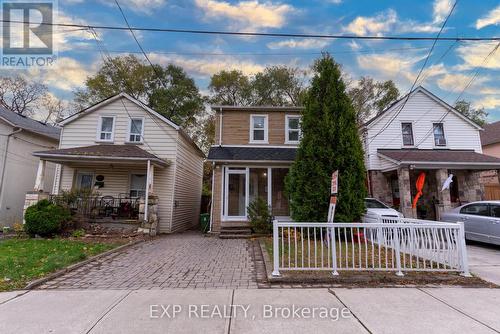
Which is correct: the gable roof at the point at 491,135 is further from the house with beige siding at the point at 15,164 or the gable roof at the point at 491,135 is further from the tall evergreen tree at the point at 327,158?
the house with beige siding at the point at 15,164

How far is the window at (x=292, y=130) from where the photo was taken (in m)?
12.2

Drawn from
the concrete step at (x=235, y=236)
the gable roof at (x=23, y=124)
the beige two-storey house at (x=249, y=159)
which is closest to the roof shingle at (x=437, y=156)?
the beige two-storey house at (x=249, y=159)

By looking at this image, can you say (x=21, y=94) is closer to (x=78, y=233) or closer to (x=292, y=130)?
(x=78, y=233)

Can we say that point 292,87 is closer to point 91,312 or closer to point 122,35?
point 122,35

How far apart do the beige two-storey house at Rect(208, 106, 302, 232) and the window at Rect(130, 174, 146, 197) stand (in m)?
3.97

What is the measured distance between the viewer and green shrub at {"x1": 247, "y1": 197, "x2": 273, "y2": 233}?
394 inches

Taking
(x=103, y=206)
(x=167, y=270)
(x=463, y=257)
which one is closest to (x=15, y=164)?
(x=103, y=206)

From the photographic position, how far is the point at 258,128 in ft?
40.2

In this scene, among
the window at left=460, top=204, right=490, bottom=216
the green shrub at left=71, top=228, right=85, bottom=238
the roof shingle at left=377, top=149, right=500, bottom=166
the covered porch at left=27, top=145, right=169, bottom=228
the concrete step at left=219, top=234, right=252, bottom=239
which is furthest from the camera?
the roof shingle at left=377, top=149, right=500, bottom=166

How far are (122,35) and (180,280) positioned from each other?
23.6 feet

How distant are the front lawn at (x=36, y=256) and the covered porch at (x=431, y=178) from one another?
11947mm

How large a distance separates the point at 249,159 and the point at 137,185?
19.8 ft

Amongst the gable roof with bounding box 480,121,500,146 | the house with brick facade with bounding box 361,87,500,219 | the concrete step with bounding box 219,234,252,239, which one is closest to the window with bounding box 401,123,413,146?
the house with brick facade with bounding box 361,87,500,219

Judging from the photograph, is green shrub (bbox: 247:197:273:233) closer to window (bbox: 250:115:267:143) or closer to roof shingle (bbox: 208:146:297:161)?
roof shingle (bbox: 208:146:297:161)
